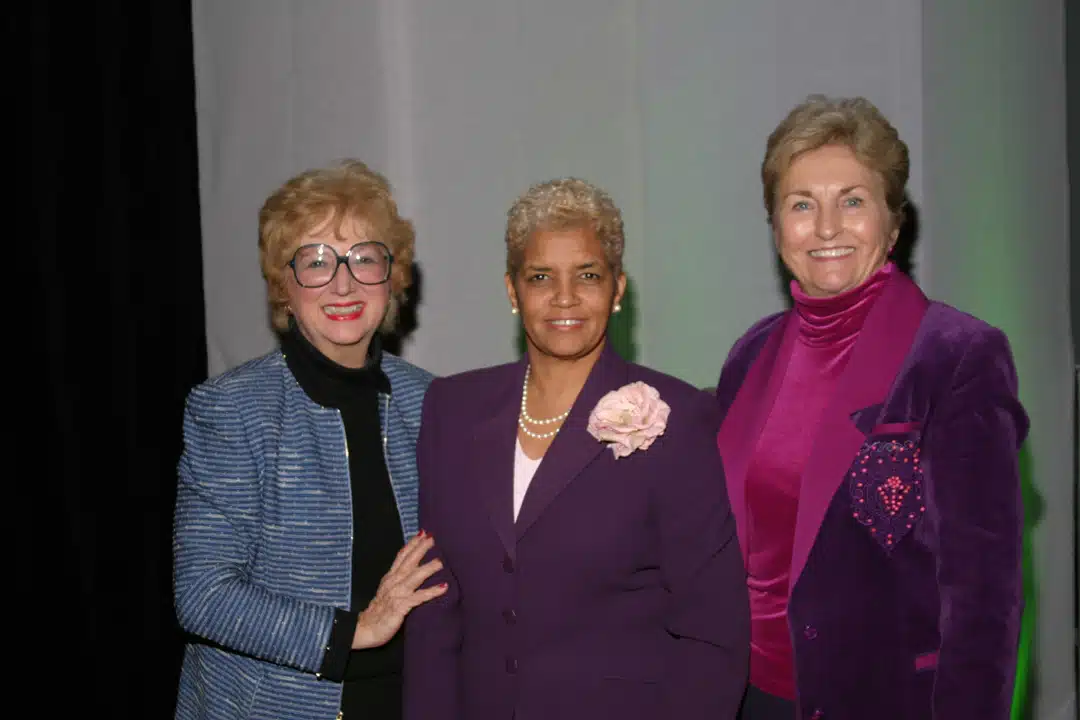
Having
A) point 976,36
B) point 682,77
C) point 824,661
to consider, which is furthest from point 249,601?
point 976,36

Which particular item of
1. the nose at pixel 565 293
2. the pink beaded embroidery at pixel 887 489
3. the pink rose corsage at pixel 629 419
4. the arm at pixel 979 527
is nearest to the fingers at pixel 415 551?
the pink rose corsage at pixel 629 419

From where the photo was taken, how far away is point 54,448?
3.55 m

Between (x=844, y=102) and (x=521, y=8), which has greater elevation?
(x=521, y=8)

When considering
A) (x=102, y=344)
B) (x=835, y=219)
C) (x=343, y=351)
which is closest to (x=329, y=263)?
(x=343, y=351)

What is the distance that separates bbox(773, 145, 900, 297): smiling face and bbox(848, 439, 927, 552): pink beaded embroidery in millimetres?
360

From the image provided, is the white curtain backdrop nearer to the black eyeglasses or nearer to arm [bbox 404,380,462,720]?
the black eyeglasses

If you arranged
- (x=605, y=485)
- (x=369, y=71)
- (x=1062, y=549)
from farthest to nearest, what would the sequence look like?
(x=1062, y=549), (x=369, y=71), (x=605, y=485)

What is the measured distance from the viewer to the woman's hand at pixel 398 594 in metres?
2.20

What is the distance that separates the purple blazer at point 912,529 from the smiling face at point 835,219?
9 cm

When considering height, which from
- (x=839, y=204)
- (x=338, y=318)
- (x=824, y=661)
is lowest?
(x=824, y=661)

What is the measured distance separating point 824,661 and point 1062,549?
2292mm

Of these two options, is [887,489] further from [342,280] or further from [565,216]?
[342,280]

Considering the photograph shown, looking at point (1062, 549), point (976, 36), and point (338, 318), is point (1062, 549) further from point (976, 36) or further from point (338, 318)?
point (338, 318)

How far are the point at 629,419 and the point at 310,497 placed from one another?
28.8 inches
